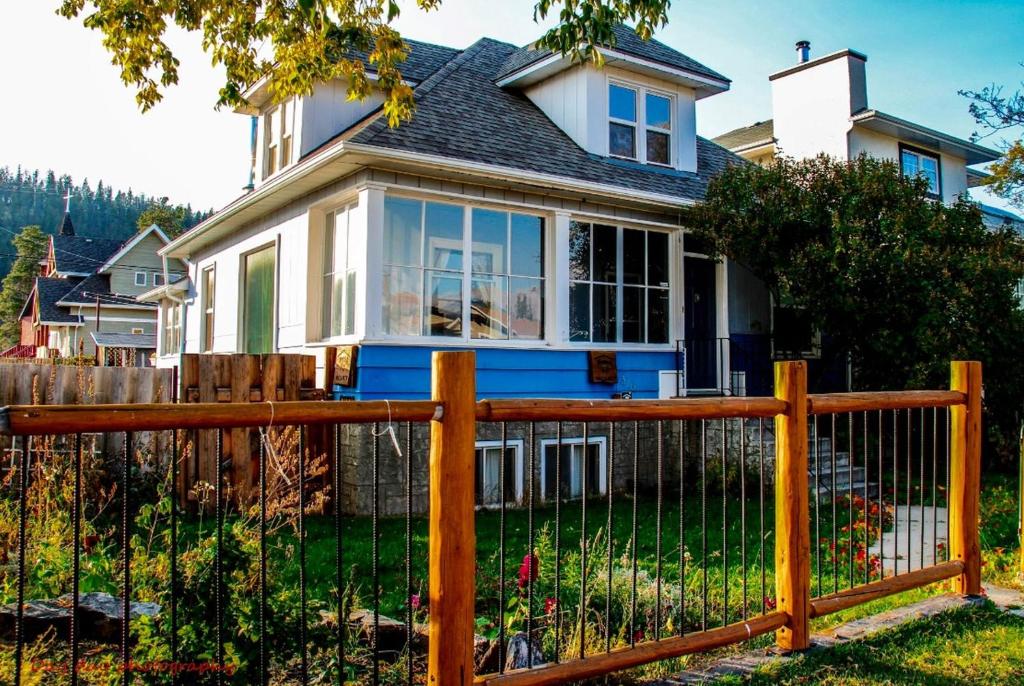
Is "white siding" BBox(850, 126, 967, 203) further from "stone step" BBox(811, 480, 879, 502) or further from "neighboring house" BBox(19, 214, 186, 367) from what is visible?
"neighboring house" BBox(19, 214, 186, 367)

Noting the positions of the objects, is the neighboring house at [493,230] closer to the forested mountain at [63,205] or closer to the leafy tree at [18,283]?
the leafy tree at [18,283]

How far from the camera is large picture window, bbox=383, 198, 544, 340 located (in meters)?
9.20

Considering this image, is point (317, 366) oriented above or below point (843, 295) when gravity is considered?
below

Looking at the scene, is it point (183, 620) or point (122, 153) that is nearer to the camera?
point (183, 620)

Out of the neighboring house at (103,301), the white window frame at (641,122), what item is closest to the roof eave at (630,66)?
the white window frame at (641,122)

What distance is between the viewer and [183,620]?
2.98 metres

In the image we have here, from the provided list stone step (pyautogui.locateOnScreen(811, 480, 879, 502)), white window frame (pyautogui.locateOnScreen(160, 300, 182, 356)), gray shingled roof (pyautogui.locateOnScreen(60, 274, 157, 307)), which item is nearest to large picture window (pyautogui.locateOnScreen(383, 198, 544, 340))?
stone step (pyautogui.locateOnScreen(811, 480, 879, 502))

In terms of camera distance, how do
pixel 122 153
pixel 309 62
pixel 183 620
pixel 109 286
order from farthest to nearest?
1. pixel 109 286
2. pixel 122 153
3. pixel 309 62
4. pixel 183 620

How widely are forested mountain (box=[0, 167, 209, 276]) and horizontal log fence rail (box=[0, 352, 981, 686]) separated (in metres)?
91.2

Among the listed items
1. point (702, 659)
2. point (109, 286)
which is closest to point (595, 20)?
point (702, 659)

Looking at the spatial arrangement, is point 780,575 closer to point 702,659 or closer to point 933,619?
point 702,659

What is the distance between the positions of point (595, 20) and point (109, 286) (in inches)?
1634

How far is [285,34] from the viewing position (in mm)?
7320

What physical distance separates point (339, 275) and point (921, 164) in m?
15.8
